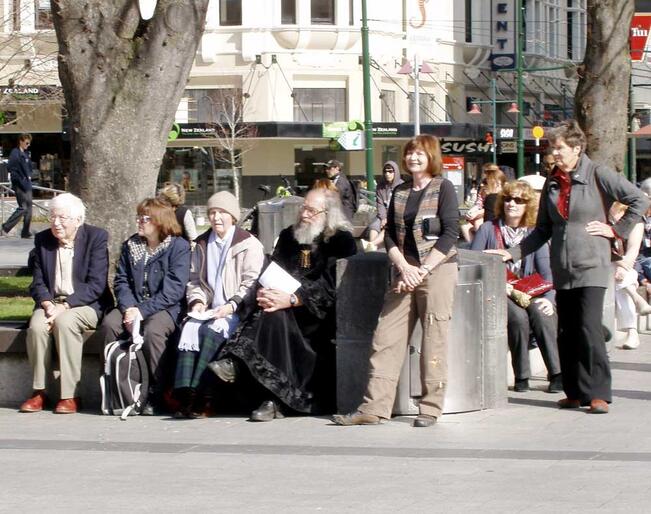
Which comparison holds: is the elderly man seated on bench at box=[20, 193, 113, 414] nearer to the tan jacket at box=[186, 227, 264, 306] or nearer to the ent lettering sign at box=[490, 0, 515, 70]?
the tan jacket at box=[186, 227, 264, 306]

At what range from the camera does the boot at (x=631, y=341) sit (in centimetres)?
1306

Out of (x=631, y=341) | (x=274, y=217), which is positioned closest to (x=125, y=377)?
(x=631, y=341)

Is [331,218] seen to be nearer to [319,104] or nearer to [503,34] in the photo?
[319,104]

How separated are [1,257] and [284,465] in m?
17.5

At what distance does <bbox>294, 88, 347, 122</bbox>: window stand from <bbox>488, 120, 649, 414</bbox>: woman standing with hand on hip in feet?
148

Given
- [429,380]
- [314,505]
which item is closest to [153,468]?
[314,505]

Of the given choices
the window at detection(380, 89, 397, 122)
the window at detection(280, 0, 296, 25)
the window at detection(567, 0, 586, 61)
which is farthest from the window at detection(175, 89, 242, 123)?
the window at detection(567, 0, 586, 61)

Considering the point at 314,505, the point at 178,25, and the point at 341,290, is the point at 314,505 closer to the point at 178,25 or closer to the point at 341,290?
the point at 341,290

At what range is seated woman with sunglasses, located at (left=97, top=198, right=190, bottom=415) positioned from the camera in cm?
988

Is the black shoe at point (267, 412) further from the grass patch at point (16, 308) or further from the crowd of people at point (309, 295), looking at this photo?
the grass patch at point (16, 308)

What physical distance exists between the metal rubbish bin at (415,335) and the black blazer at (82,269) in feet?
6.23

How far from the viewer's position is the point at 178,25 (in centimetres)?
1135

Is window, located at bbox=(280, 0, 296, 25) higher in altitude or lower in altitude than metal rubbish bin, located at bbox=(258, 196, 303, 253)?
higher

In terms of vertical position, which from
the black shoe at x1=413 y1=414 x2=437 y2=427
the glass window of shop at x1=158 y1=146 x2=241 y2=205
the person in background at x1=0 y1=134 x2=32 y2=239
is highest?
the glass window of shop at x1=158 y1=146 x2=241 y2=205
